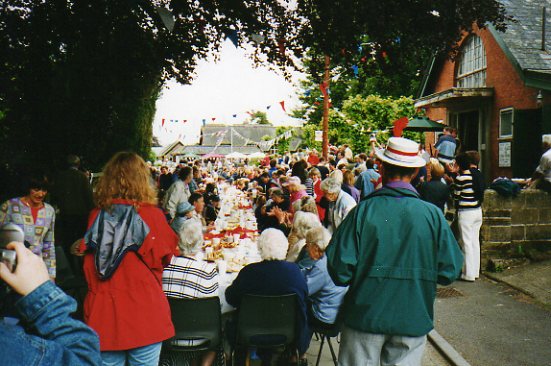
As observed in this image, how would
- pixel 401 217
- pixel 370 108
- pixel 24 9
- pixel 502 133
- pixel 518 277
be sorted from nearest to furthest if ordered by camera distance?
pixel 401 217
pixel 24 9
pixel 518 277
pixel 502 133
pixel 370 108

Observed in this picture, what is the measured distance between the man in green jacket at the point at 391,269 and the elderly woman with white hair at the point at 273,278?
132 cm

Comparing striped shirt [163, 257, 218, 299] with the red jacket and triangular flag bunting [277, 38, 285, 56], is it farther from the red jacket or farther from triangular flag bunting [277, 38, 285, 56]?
triangular flag bunting [277, 38, 285, 56]

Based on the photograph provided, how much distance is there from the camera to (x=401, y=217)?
129 inches

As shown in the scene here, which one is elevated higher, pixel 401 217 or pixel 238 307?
pixel 401 217

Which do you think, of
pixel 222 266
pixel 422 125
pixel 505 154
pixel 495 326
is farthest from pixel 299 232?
pixel 505 154

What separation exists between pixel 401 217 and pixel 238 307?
1846 mm

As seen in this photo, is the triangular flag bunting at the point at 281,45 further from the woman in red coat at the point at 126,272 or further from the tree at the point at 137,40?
the woman in red coat at the point at 126,272

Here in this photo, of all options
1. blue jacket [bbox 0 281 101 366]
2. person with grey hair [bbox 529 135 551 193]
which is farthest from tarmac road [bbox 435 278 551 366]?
blue jacket [bbox 0 281 101 366]

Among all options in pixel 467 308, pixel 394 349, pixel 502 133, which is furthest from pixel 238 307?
pixel 502 133

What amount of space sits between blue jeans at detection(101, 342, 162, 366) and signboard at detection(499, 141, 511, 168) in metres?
14.6

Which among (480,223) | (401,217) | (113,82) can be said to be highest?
(113,82)

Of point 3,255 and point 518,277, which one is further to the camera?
point 518,277

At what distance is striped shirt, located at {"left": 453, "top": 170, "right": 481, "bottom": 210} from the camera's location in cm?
867

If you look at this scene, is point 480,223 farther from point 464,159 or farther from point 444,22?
point 444,22
